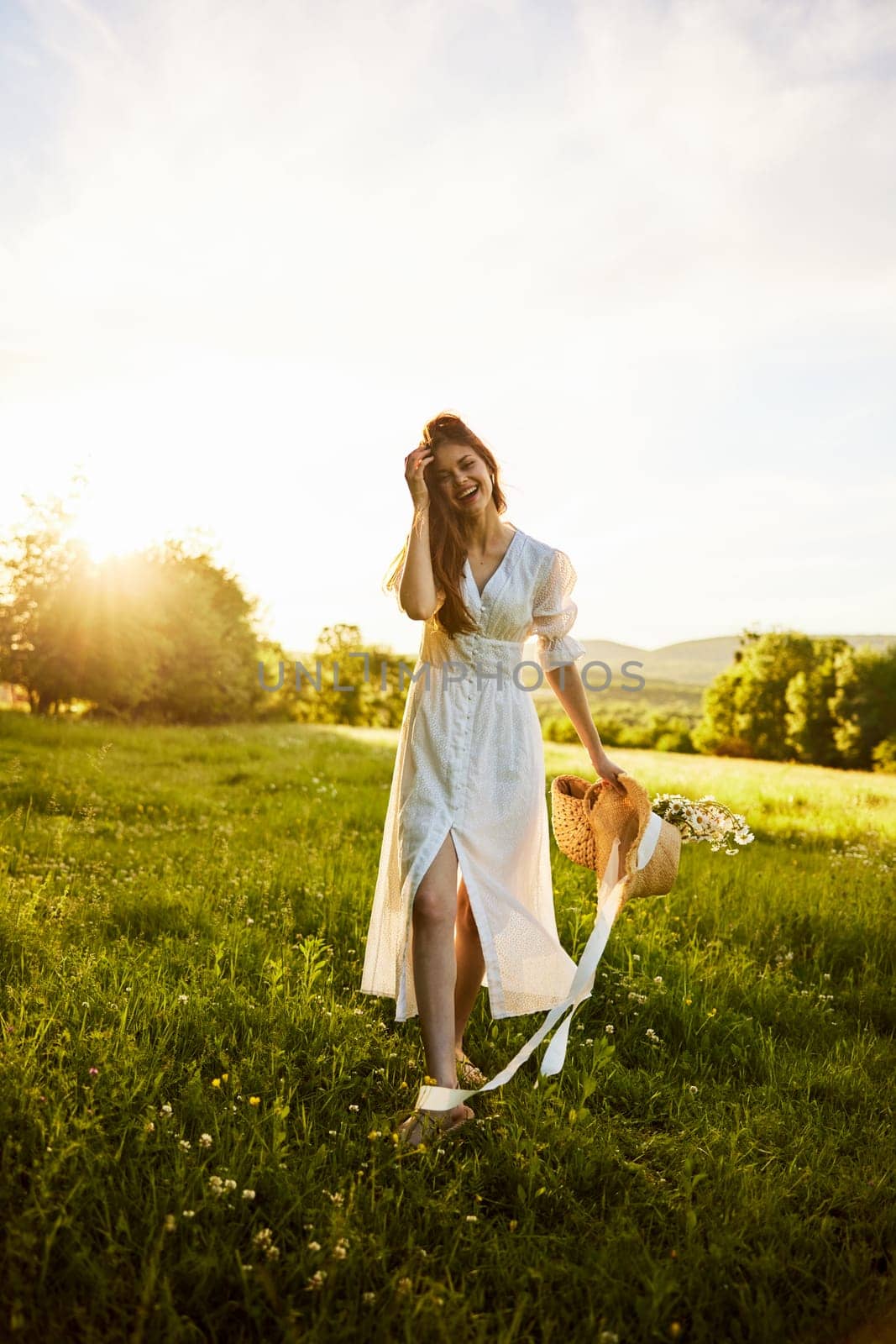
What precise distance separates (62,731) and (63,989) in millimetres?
12075

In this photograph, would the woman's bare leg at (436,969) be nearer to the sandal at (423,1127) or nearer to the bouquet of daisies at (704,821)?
the sandal at (423,1127)

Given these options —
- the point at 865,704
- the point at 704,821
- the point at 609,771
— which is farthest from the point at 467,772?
the point at 865,704

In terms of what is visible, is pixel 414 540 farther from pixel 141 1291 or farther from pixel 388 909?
pixel 141 1291

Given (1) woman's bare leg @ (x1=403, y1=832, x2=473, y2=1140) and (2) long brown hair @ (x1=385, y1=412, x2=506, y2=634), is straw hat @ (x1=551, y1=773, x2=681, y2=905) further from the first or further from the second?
(2) long brown hair @ (x1=385, y1=412, x2=506, y2=634)

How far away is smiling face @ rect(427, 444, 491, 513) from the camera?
373 cm

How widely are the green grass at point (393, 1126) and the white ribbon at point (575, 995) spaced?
15 centimetres

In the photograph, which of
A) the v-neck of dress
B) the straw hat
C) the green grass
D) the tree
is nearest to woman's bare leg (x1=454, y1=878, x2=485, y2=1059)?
the green grass

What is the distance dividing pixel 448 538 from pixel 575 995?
6.22 feet

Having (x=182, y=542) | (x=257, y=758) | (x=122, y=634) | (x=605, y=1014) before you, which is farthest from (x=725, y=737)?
(x=605, y=1014)

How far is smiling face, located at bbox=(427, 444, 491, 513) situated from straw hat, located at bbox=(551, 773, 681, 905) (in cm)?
133

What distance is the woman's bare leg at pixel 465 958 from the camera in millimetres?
3727

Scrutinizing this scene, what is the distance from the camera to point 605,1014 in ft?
14.2

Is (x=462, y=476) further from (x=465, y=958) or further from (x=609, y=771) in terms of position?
(x=465, y=958)

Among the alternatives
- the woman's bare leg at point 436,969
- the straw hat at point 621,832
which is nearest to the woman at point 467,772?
the woman's bare leg at point 436,969
